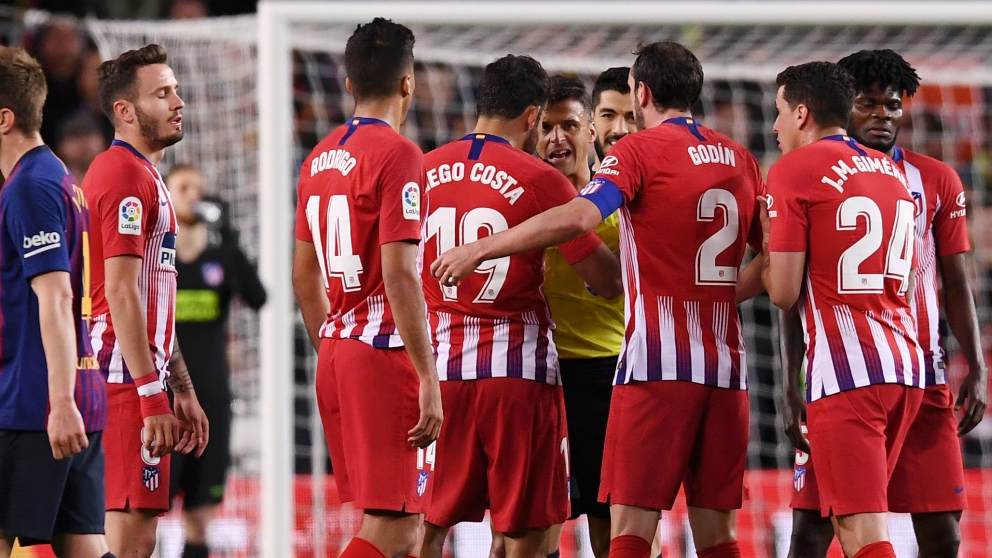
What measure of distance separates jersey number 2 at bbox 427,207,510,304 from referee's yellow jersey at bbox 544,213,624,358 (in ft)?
2.26

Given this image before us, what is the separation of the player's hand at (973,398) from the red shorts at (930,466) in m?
0.23

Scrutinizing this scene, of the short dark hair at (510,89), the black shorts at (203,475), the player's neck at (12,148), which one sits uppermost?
the short dark hair at (510,89)

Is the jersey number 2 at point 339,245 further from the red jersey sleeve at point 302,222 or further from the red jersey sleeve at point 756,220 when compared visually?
the red jersey sleeve at point 756,220

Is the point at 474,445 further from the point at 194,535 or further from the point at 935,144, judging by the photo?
the point at 935,144

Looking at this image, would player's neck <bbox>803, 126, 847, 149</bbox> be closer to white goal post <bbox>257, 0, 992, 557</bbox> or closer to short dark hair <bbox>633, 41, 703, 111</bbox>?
short dark hair <bbox>633, 41, 703, 111</bbox>

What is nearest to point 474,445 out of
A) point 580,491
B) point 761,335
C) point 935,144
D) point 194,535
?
point 580,491

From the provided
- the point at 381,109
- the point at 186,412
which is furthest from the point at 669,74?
the point at 186,412

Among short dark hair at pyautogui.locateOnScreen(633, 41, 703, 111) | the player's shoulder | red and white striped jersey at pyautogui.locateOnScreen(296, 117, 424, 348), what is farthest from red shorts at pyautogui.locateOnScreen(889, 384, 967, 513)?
red and white striped jersey at pyautogui.locateOnScreen(296, 117, 424, 348)

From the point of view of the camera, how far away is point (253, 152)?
8.66 meters

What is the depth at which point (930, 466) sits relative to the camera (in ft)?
15.3

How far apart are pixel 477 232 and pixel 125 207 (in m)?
1.28

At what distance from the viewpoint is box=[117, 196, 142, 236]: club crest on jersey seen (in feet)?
13.9

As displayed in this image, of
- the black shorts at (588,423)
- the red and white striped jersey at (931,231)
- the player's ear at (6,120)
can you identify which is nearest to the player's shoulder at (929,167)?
→ the red and white striped jersey at (931,231)

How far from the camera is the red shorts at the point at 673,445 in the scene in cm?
418
